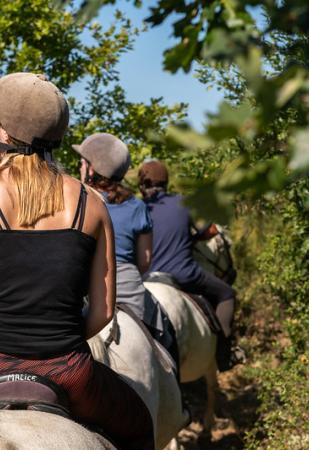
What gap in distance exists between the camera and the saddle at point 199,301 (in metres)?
5.93

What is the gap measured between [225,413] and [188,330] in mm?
2086

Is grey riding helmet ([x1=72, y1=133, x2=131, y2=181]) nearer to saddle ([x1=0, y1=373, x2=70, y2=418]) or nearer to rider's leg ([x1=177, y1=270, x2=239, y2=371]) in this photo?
saddle ([x1=0, y1=373, x2=70, y2=418])

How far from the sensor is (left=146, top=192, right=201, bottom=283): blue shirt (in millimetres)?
6141

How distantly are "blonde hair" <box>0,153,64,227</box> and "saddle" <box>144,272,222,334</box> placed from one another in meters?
3.24

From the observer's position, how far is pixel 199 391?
839 cm

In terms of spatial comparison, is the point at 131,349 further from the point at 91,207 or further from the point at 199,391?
the point at 199,391

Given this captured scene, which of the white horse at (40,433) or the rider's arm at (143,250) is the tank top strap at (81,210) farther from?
the rider's arm at (143,250)

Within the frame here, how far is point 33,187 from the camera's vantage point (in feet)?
8.36

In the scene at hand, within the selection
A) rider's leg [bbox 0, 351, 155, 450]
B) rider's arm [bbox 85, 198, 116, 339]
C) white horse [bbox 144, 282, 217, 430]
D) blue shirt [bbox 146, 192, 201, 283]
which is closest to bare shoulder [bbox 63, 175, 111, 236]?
rider's arm [bbox 85, 198, 116, 339]

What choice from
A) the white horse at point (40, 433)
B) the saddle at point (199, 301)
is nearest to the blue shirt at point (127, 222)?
the saddle at point (199, 301)

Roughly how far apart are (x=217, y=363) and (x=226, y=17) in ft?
20.5

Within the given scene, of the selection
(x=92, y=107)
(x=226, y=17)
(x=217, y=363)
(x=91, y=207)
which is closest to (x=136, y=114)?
(x=92, y=107)

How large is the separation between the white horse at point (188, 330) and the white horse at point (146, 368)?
1020 millimetres

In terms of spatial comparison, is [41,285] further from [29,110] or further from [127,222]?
[127,222]
